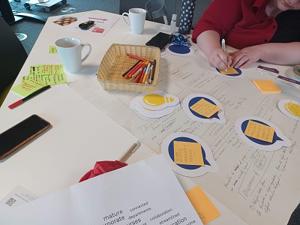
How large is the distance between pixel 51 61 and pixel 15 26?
6.61 ft

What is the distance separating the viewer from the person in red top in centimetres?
88

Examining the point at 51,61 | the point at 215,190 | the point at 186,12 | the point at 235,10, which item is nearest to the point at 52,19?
the point at 51,61

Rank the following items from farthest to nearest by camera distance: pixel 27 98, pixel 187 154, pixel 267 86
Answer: pixel 267 86
pixel 27 98
pixel 187 154

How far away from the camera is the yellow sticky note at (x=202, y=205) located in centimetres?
45

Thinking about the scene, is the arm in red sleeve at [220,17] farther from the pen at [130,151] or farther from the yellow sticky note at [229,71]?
the pen at [130,151]

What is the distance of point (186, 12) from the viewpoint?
1018 mm

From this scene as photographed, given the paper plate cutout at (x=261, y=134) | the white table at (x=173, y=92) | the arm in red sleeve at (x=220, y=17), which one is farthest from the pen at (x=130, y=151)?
the arm in red sleeve at (x=220, y=17)

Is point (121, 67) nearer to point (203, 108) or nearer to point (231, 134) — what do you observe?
point (203, 108)

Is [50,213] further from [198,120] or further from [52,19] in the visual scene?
[52,19]

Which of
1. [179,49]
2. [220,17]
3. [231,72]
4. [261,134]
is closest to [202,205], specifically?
[261,134]

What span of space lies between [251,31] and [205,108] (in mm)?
506

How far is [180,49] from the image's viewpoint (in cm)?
95

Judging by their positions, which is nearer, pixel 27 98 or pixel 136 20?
pixel 27 98

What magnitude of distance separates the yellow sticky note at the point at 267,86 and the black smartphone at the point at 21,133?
2.09 feet
